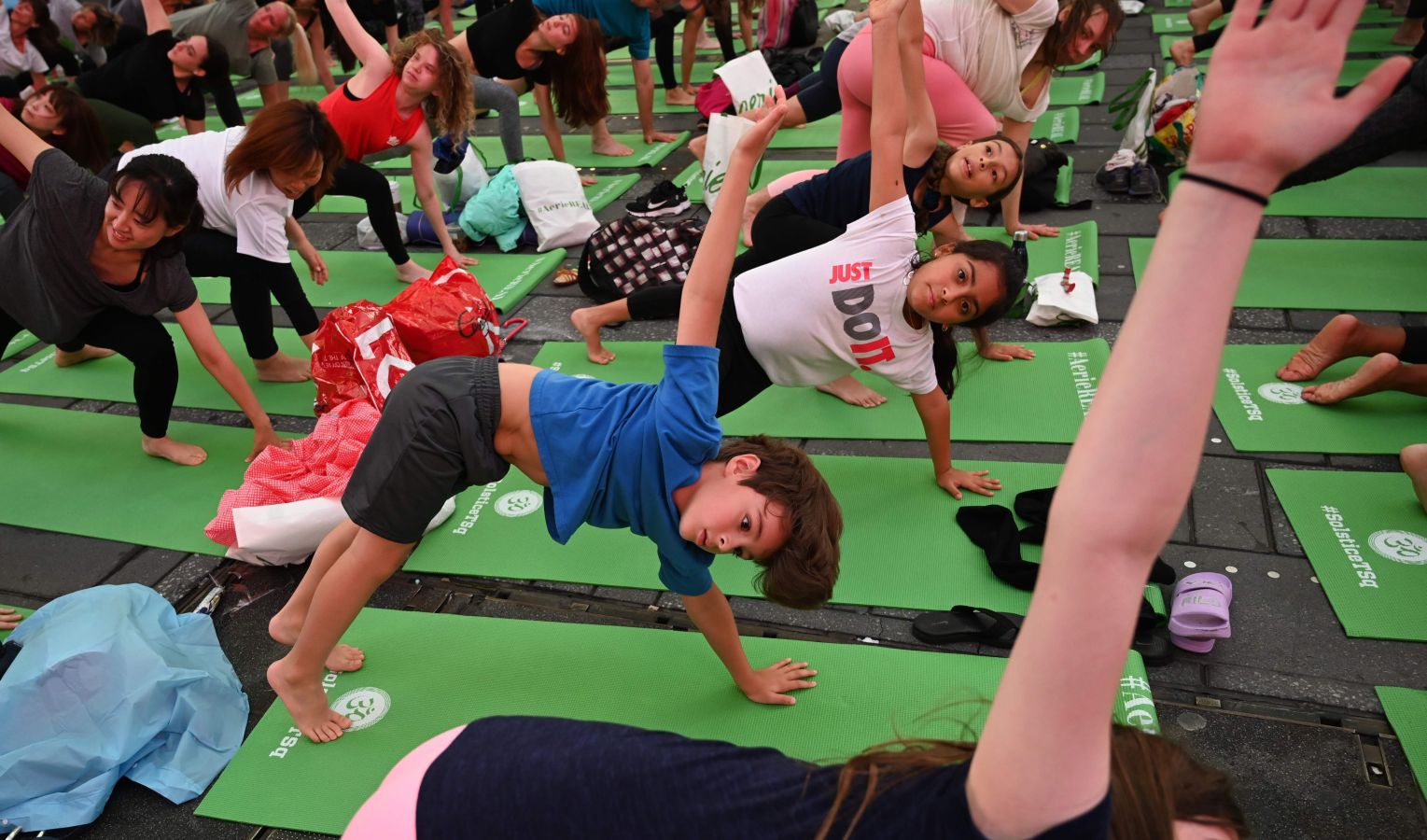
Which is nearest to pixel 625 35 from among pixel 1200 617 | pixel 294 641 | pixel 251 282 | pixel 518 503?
pixel 251 282

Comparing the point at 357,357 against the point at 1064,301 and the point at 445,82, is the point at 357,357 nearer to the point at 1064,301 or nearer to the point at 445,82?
the point at 445,82

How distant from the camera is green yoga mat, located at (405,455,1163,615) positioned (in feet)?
9.48

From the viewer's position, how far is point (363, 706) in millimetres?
2615

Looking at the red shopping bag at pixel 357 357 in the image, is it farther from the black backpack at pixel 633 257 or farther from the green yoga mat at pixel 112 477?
the black backpack at pixel 633 257

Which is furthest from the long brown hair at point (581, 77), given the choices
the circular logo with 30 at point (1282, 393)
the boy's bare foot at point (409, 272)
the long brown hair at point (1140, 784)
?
the long brown hair at point (1140, 784)

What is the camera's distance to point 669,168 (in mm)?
6266

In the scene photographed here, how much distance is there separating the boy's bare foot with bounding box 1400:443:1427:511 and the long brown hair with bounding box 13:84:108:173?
5.15 metres

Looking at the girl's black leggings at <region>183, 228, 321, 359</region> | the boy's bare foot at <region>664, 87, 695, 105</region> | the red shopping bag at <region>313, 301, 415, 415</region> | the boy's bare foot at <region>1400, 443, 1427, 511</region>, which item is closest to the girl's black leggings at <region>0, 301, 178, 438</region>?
the girl's black leggings at <region>183, 228, 321, 359</region>

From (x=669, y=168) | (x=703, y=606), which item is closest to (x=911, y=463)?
(x=703, y=606)

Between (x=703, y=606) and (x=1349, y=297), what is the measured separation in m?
3.43

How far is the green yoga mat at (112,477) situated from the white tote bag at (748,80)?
3115 millimetres

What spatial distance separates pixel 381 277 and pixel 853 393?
2622 millimetres

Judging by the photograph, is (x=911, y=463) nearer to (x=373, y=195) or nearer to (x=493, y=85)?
(x=373, y=195)

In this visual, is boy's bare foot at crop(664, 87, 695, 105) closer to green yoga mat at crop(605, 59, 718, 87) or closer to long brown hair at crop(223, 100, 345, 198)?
green yoga mat at crop(605, 59, 718, 87)
